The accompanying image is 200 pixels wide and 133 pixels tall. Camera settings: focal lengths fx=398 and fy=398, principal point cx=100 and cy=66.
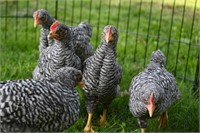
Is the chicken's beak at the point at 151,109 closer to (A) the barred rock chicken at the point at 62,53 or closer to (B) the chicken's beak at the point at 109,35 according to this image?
(B) the chicken's beak at the point at 109,35

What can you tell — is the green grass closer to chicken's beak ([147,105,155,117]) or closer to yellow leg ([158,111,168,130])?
yellow leg ([158,111,168,130])

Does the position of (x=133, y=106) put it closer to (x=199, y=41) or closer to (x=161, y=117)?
(x=161, y=117)

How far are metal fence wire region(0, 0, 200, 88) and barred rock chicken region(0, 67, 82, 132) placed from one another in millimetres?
2373

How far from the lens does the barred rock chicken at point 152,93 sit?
137 inches

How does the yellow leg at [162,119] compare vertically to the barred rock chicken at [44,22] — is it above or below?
below

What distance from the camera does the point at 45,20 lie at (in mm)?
4496

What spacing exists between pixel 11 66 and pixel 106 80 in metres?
1.86

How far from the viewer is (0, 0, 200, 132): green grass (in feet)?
14.2

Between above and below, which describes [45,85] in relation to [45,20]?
below

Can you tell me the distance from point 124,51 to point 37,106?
3335mm

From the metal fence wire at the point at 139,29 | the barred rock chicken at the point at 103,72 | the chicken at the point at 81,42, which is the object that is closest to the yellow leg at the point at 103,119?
the barred rock chicken at the point at 103,72

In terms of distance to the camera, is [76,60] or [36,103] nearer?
[36,103]

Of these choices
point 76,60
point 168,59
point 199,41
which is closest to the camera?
point 76,60

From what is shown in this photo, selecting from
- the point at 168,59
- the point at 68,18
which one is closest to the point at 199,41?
the point at 168,59
